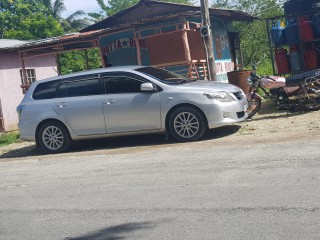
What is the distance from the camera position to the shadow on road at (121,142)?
427 inches

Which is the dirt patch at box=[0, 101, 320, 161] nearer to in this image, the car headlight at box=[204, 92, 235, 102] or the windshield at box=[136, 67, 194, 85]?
the car headlight at box=[204, 92, 235, 102]

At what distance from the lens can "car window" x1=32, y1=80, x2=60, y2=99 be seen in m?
11.2

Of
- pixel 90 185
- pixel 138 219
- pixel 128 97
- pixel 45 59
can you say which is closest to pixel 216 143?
pixel 128 97

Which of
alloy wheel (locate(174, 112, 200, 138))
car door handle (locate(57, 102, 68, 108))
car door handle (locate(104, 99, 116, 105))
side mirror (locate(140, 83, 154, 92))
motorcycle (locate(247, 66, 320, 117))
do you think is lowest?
alloy wheel (locate(174, 112, 200, 138))

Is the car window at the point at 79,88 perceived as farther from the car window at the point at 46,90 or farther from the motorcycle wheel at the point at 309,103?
the motorcycle wheel at the point at 309,103

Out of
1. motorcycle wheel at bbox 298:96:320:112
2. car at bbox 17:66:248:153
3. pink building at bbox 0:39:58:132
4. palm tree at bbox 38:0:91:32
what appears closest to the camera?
car at bbox 17:66:248:153

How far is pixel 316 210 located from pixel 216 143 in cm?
467

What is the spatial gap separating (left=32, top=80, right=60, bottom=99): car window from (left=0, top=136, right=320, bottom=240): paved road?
88.4 inches

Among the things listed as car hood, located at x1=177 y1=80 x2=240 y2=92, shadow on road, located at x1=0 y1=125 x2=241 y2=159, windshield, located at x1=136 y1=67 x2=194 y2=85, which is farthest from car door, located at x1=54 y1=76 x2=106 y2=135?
car hood, located at x1=177 y1=80 x2=240 y2=92

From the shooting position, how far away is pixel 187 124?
1019 cm

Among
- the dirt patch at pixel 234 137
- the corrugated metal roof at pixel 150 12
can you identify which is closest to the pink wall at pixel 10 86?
the corrugated metal roof at pixel 150 12

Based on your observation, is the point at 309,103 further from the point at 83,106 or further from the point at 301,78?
the point at 83,106

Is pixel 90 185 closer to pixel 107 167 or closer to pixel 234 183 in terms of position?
pixel 107 167

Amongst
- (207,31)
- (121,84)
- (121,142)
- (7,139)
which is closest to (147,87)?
(121,84)
